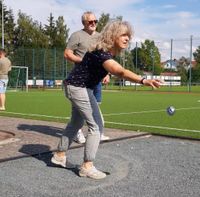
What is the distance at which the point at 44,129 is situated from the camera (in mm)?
8617

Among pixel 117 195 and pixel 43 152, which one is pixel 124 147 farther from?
pixel 117 195

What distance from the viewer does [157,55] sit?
44.2 metres

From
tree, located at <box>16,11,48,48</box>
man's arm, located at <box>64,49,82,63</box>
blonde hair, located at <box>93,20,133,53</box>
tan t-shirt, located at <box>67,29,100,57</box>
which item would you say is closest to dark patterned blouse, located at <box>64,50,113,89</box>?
blonde hair, located at <box>93,20,133,53</box>

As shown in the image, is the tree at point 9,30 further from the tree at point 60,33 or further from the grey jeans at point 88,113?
the grey jeans at point 88,113

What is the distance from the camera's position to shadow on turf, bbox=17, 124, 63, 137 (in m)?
8.09

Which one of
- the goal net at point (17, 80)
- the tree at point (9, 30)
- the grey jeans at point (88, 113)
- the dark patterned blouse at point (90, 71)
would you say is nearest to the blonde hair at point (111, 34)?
the dark patterned blouse at point (90, 71)

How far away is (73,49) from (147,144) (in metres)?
1.96

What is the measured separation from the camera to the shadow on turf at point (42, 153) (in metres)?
5.41

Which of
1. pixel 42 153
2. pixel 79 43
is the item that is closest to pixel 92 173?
pixel 42 153

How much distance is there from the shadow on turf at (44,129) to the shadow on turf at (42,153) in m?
1.24

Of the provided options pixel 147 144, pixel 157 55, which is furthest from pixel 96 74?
pixel 157 55

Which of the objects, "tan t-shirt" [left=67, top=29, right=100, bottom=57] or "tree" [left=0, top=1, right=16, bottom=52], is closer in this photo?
"tan t-shirt" [left=67, top=29, right=100, bottom=57]

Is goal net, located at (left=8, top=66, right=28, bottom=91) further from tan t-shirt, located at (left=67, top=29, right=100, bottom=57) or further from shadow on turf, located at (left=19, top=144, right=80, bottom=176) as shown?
shadow on turf, located at (left=19, top=144, right=80, bottom=176)

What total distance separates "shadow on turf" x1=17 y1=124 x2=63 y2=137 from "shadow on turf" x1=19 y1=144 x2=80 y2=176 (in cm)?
124
